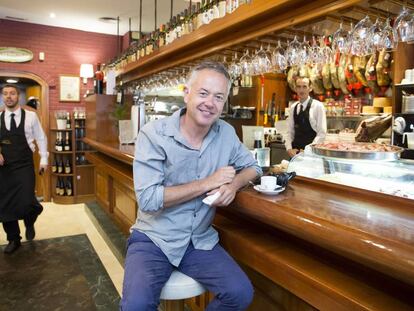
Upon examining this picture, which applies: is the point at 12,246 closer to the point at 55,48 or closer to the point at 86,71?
the point at 86,71

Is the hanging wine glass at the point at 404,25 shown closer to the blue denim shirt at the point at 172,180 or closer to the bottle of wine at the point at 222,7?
the blue denim shirt at the point at 172,180

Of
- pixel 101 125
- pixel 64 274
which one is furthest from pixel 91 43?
pixel 64 274

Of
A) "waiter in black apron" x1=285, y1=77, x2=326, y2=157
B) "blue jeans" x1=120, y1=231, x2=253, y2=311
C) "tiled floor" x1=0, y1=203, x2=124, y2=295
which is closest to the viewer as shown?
"blue jeans" x1=120, y1=231, x2=253, y2=311

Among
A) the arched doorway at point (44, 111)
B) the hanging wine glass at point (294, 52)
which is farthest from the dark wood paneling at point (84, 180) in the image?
the hanging wine glass at point (294, 52)

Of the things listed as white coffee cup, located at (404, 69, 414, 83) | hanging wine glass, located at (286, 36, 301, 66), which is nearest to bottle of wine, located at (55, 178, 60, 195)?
hanging wine glass, located at (286, 36, 301, 66)

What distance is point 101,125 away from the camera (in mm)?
5605

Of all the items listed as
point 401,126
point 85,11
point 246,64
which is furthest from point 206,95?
point 85,11

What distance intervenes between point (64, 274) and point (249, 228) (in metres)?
2.29

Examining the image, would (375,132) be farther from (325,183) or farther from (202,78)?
(202,78)

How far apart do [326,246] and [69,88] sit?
6.68 metres

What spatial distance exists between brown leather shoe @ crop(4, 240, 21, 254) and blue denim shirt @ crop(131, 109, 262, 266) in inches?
111

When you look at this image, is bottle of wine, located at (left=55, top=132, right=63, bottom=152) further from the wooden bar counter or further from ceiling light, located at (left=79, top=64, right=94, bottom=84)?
the wooden bar counter

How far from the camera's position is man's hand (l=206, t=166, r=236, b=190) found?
1705 mm

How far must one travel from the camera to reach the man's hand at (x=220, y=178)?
1705 millimetres
